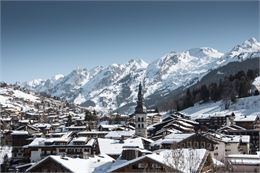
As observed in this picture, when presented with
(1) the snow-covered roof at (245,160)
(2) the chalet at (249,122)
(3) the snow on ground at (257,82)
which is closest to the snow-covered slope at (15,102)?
(3) the snow on ground at (257,82)

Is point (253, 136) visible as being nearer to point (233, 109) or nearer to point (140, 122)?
point (140, 122)

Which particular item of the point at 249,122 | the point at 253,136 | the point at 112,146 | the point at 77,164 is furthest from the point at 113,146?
the point at 249,122

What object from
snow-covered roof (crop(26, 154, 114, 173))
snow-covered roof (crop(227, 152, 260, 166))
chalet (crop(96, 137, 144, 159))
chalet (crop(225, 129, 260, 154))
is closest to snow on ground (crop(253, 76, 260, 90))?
chalet (crop(225, 129, 260, 154))

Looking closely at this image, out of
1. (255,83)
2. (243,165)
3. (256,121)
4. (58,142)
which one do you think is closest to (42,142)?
(58,142)

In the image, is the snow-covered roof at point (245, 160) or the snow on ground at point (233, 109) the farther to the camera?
the snow on ground at point (233, 109)

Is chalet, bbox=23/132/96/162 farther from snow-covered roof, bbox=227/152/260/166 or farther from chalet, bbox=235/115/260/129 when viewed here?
chalet, bbox=235/115/260/129

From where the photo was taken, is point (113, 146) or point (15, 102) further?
point (15, 102)

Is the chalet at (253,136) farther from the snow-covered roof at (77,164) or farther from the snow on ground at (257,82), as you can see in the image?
the snow-covered roof at (77,164)

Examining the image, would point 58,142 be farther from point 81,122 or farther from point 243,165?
point 81,122
